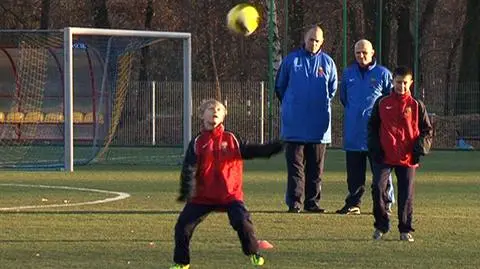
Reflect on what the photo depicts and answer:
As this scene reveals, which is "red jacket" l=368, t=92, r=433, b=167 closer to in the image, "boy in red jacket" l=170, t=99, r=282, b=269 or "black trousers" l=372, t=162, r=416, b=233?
"black trousers" l=372, t=162, r=416, b=233

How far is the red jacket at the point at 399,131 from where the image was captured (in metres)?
13.0

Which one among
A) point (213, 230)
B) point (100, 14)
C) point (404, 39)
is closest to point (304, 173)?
point (213, 230)

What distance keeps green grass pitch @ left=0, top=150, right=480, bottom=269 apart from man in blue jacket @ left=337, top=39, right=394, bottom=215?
0.34 m

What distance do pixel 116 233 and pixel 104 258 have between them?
1.85 meters

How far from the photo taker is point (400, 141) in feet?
42.7

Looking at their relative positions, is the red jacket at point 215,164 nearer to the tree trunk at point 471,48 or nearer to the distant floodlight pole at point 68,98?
the distant floodlight pole at point 68,98

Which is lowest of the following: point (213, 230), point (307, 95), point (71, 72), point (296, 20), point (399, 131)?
point (213, 230)

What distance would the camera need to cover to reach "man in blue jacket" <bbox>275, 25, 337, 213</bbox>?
619 inches

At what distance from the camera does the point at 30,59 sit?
32844 millimetres

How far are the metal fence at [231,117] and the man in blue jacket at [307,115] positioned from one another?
18.9 meters

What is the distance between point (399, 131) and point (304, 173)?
2.99 m

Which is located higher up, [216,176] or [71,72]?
[71,72]

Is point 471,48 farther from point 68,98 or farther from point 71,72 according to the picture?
point 68,98

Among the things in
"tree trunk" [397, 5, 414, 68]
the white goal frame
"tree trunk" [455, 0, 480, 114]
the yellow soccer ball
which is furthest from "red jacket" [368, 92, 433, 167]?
"tree trunk" [397, 5, 414, 68]
